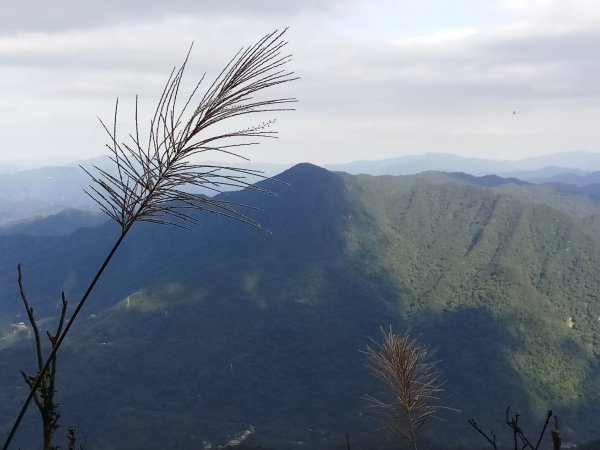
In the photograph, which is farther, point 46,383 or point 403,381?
point 403,381

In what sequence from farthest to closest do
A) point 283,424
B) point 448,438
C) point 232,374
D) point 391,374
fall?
point 232,374 < point 283,424 < point 448,438 < point 391,374

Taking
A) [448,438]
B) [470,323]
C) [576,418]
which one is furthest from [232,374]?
[576,418]

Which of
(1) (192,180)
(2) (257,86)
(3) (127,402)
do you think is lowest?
(3) (127,402)

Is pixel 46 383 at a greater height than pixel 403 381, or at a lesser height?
greater

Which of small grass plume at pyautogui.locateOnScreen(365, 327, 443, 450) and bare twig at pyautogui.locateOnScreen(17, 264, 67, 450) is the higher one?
bare twig at pyautogui.locateOnScreen(17, 264, 67, 450)

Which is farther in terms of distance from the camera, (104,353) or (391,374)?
(104,353)

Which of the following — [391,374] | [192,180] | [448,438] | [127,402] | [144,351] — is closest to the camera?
[192,180]

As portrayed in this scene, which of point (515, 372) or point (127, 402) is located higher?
point (515, 372)

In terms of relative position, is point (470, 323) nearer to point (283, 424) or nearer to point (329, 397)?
point (329, 397)

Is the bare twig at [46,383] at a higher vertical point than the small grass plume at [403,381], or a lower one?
higher

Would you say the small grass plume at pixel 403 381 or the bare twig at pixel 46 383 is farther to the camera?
the small grass plume at pixel 403 381

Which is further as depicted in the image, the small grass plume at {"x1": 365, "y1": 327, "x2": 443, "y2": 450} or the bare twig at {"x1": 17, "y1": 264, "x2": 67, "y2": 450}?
the small grass plume at {"x1": 365, "y1": 327, "x2": 443, "y2": 450}
